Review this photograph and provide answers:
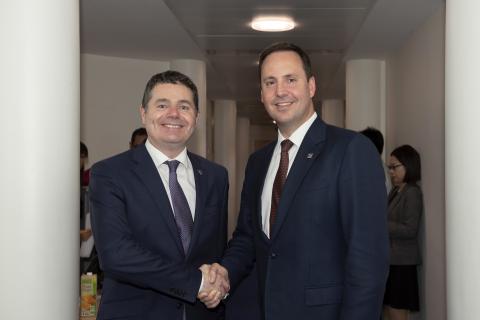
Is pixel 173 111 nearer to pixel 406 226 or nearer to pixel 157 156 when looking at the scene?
pixel 157 156

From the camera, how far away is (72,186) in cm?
264

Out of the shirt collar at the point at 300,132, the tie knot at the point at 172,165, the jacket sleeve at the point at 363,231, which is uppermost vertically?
the shirt collar at the point at 300,132

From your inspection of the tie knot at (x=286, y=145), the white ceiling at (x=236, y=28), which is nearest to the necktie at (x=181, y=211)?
the tie knot at (x=286, y=145)

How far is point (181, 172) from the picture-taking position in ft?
8.64

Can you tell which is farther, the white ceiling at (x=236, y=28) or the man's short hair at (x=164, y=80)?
the white ceiling at (x=236, y=28)

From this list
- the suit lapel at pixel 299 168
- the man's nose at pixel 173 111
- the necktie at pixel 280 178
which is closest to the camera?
the suit lapel at pixel 299 168

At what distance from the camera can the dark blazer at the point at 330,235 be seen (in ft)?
7.01

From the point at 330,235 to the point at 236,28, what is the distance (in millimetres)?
4079

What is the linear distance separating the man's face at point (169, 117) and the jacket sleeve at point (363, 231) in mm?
721

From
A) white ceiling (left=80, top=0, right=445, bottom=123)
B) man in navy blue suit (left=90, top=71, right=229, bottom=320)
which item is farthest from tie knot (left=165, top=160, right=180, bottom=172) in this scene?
white ceiling (left=80, top=0, right=445, bottom=123)

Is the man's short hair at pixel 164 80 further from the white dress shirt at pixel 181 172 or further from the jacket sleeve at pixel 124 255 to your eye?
the jacket sleeve at pixel 124 255

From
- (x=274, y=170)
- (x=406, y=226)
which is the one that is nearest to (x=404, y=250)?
(x=406, y=226)

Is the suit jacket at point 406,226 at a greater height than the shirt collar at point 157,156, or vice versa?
the shirt collar at point 157,156

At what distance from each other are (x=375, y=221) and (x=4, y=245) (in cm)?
139
